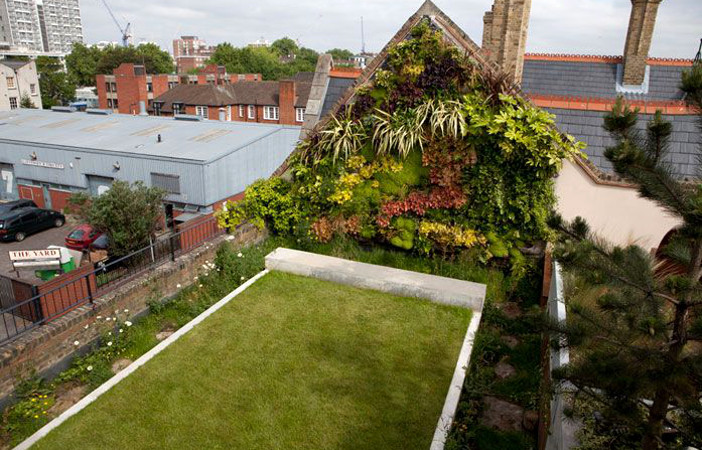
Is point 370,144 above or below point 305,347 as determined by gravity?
above

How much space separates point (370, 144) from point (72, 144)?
2139cm

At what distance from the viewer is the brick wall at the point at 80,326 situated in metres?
6.69

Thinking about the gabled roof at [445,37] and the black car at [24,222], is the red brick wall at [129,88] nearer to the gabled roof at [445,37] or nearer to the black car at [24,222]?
the black car at [24,222]

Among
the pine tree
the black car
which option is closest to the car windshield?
the black car

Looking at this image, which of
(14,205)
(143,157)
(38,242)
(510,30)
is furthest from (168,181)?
(510,30)

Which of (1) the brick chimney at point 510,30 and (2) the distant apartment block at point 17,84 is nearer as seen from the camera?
(1) the brick chimney at point 510,30

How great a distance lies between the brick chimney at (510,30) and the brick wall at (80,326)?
9.89m

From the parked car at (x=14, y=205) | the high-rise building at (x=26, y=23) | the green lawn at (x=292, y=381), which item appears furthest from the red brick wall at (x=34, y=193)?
the high-rise building at (x=26, y=23)

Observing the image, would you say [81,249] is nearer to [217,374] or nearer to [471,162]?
[217,374]

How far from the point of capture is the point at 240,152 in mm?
23594

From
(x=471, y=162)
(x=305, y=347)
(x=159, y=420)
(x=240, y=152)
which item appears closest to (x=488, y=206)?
(x=471, y=162)

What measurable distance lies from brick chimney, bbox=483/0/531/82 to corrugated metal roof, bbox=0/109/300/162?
14134 millimetres

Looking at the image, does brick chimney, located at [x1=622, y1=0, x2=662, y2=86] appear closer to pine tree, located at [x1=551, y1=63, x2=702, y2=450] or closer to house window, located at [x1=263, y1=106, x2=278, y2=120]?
pine tree, located at [x1=551, y1=63, x2=702, y2=450]

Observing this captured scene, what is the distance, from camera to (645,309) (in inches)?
131
